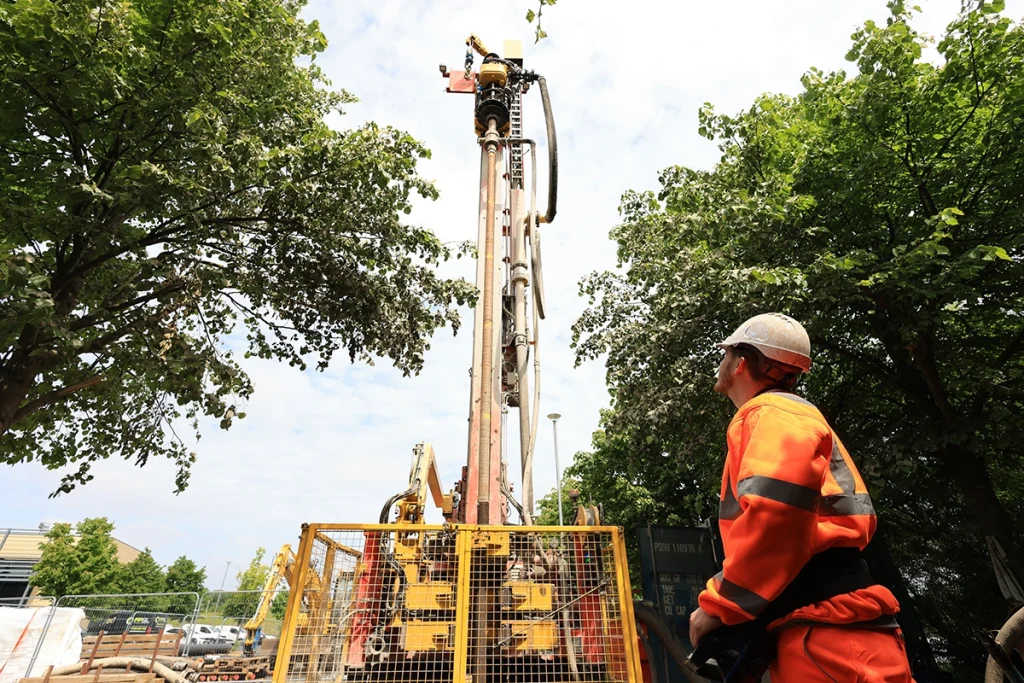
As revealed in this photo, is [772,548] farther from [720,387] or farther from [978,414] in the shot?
[978,414]

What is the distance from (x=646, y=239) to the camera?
11.7m

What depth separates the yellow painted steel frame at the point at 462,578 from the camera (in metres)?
3.89

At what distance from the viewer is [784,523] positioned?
167 centimetres

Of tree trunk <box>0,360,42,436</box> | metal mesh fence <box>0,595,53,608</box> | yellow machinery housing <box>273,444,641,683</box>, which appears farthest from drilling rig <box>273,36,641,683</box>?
metal mesh fence <box>0,595,53,608</box>

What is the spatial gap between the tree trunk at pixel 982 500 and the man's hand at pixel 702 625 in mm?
9523

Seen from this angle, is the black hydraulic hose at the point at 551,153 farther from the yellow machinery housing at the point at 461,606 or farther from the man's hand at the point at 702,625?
the man's hand at the point at 702,625

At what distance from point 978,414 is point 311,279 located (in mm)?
12182

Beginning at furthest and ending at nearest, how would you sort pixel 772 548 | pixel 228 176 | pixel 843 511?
pixel 228 176, pixel 843 511, pixel 772 548

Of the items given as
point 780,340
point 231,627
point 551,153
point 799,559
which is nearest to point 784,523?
point 799,559

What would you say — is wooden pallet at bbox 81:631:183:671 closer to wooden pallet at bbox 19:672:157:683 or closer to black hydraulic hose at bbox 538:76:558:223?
wooden pallet at bbox 19:672:157:683

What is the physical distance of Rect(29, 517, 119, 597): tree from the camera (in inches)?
1238

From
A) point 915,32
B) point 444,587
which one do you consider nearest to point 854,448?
point 915,32

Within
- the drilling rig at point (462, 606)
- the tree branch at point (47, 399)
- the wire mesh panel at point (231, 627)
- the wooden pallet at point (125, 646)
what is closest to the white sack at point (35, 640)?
the wooden pallet at point (125, 646)

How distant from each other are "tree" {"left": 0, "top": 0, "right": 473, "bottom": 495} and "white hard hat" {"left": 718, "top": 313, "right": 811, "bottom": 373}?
298 inches
